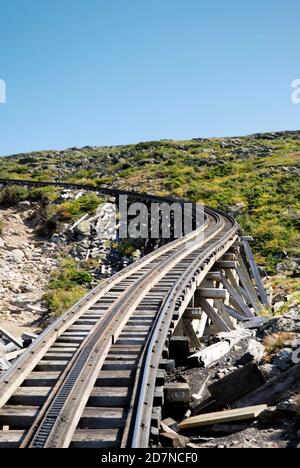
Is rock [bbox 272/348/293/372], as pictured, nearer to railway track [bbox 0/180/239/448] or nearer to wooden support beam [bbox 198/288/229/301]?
railway track [bbox 0/180/239/448]

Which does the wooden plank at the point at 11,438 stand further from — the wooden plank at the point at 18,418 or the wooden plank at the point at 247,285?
the wooden plank at the point at 247,285

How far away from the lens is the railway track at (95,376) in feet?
16.3

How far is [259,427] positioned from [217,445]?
580 mm

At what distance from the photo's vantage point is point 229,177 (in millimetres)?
43094

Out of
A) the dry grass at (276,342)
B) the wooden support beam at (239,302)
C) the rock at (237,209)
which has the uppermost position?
the rock at (237,209)

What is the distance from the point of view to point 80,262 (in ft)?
68.9

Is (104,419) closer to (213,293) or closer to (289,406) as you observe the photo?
(289,406)

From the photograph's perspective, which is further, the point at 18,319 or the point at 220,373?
the point at 18,319

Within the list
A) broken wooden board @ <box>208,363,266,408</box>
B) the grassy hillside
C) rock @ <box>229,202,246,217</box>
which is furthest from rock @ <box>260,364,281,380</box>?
rock @ <box>229,202,246,217</box>

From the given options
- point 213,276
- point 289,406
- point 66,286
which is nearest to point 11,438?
point 289,406

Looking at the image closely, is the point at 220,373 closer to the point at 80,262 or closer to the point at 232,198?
the point at 80,262

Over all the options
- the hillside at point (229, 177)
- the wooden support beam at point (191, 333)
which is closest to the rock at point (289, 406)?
the wooden support beam at point (191, 333)
